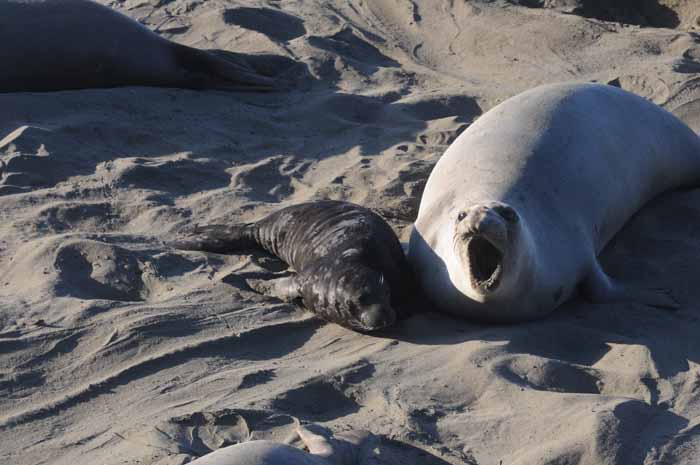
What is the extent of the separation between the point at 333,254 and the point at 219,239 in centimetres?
67

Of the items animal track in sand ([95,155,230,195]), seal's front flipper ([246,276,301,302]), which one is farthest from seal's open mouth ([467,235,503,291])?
animal track in sand ([95,155,230,195])

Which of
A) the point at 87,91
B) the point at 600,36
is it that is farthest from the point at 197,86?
the point at 600,36

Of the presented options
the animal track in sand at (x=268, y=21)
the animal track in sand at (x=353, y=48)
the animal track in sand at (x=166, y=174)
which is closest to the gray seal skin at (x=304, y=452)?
the animal track in sand at (x=166, y=174)

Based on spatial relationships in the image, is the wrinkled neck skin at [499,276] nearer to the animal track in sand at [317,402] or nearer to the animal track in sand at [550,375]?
the animal track in sand at [550,375]

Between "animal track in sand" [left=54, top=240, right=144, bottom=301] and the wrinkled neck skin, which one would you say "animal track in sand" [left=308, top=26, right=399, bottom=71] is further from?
the wrinkled neck skin

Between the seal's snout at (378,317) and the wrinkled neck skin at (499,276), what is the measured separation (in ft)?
1.14

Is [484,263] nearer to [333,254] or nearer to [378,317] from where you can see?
[378,317]

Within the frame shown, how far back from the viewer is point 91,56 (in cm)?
783

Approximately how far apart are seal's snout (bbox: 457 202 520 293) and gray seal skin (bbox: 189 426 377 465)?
1104 millimetres

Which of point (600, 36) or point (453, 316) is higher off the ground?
point (600, 36)

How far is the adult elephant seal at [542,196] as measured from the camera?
461cm

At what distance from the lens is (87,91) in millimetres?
7363

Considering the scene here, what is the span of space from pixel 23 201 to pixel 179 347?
6.26ft

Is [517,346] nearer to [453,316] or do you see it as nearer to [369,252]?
[453,316]
